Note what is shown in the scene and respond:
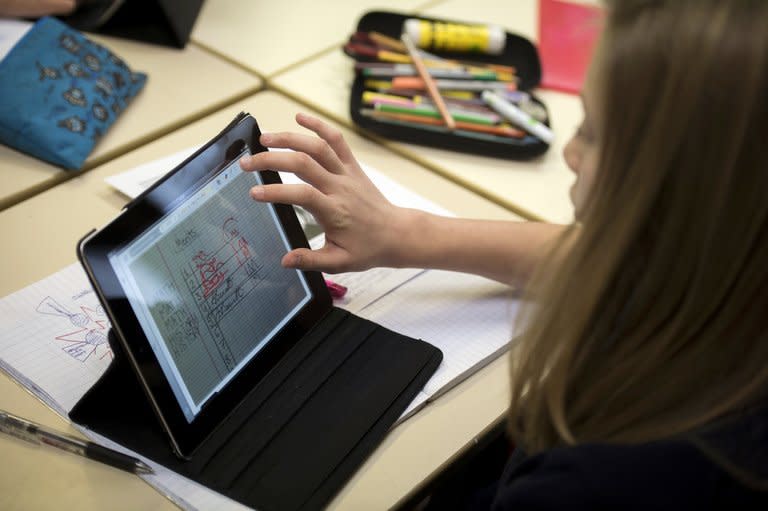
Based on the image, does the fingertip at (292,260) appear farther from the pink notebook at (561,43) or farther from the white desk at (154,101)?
the pink notebook at (561,43)

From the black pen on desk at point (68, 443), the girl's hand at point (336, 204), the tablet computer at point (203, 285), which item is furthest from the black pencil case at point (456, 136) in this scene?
the black pen on desk at point (68, 443)

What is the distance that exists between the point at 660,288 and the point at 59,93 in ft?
2.90

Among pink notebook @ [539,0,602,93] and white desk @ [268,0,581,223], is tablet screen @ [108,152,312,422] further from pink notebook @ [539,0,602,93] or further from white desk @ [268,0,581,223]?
pink notebook @ [539,0,602,93]

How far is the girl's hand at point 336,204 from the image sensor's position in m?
0.85

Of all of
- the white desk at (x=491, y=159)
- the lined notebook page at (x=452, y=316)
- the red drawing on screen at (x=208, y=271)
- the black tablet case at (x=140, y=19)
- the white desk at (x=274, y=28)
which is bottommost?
the lined notebook page at (x=452, y=316)

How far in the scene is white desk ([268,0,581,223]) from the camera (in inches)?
43.9

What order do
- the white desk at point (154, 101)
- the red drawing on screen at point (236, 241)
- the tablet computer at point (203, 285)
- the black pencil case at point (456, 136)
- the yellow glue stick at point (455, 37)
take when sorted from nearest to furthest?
the tablet computer at point (203, 285) < the red drawing on screen at point (236, 241) < the white desk at point (154, 101) < the black pencil case at point (456, 136) < the yellow glue stick at point (455, 37)

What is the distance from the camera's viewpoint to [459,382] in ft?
2.78

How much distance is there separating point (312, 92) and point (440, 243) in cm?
46

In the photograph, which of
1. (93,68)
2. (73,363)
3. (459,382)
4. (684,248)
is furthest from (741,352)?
(93,68)

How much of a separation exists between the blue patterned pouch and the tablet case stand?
457mm

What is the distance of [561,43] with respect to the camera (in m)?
1.47

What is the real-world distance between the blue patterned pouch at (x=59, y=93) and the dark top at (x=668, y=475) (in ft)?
2.60

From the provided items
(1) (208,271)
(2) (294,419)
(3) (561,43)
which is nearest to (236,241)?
(1) (208,271)
